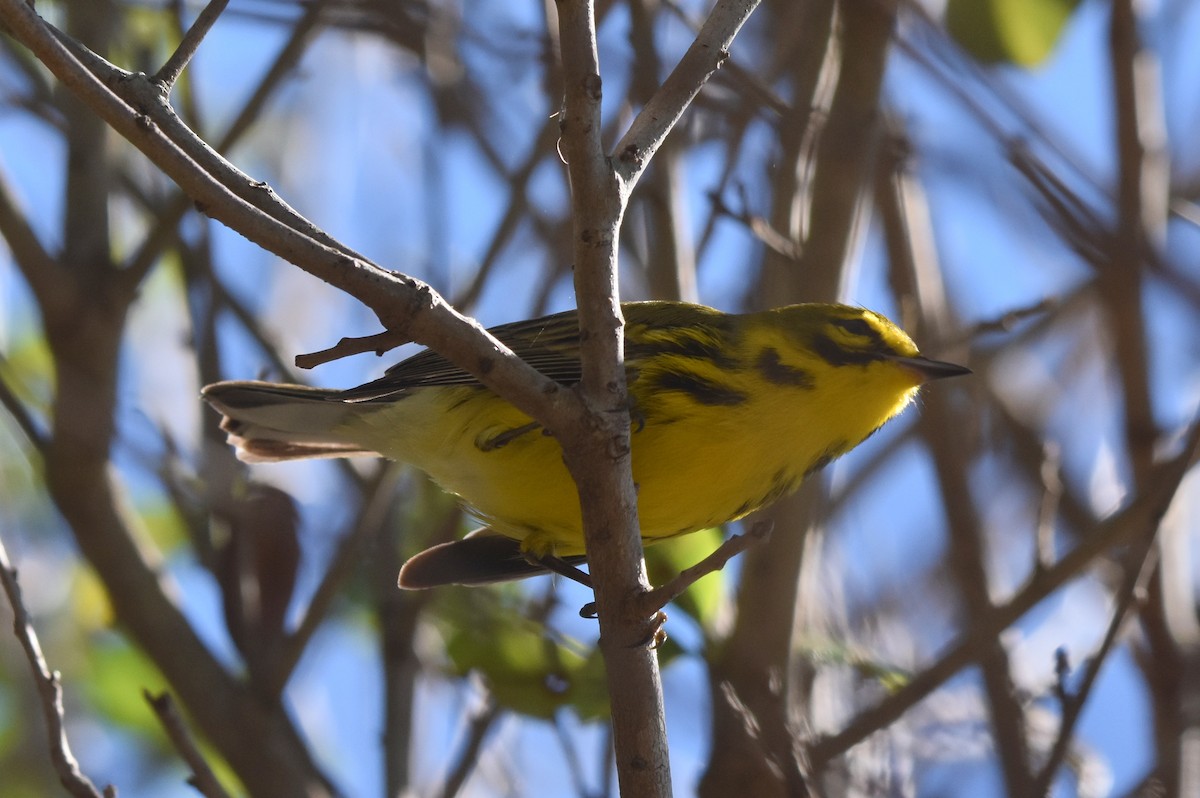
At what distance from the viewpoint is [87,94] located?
1.95 meters

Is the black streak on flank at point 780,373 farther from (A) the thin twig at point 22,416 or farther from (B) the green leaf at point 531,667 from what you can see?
(A) the thin twig at point 22,416

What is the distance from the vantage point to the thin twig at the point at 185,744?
100 inches

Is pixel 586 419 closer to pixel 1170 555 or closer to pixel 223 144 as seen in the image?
pixel 223 144

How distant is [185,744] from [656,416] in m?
1.42

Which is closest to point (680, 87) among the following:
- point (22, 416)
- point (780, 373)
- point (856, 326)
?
point (780, 373)

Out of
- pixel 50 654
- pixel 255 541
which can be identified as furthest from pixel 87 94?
pixel 50 654

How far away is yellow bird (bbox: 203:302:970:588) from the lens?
3432 mm

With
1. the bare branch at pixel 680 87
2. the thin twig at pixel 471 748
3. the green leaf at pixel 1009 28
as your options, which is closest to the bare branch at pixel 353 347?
the bare branch at pixel 680 87

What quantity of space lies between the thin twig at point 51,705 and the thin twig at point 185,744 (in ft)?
0.54

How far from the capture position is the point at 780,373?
11.8ft

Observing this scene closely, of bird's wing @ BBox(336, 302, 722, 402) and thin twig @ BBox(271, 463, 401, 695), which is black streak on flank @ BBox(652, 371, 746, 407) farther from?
thin twig @ BBox(271, 463, 401, 695)

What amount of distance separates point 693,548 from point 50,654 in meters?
3.29

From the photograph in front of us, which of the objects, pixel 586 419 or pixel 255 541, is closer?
pixel 586 419

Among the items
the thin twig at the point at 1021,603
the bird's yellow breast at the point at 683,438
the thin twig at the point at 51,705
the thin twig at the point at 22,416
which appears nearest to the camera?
the thin twig at the point at 51,705
